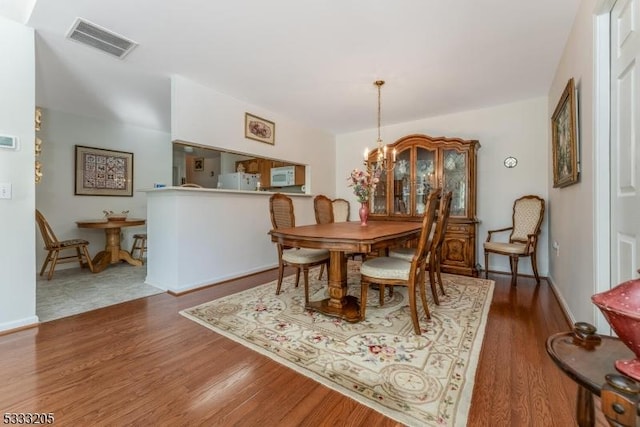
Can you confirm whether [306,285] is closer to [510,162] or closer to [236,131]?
[236,131]

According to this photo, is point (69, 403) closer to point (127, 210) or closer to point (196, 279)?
point (196, 279)

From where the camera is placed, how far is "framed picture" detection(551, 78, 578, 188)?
206 cm

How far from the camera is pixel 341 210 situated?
5160 mm

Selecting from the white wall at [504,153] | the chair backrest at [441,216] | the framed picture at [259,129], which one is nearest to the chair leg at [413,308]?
the chair backrest at [441,216]

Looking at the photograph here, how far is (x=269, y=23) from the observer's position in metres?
2.13

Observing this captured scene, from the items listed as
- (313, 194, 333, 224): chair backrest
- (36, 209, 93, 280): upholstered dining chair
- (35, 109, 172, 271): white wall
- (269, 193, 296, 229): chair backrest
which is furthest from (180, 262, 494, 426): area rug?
(35, 109, 172, 271): white wall

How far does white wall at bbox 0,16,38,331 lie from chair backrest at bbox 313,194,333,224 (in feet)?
8.58

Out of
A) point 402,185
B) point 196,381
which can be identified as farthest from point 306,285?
point 402,185

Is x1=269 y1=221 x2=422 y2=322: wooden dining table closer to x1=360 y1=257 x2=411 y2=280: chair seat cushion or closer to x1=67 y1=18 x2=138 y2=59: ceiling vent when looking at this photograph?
x1=360 y1=257 x2=411 y2=280: chair seat cushion

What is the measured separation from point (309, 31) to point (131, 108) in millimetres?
3198

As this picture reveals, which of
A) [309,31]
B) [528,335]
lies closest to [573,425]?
[528,335]

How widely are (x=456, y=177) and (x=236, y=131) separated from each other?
121 inches

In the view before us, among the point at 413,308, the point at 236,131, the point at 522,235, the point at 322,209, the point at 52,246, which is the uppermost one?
the point at 236,131

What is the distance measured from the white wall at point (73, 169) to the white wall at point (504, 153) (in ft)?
16.3
